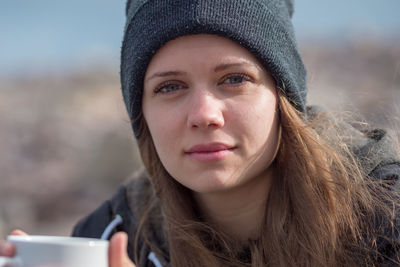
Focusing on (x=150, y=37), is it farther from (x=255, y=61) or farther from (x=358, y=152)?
(x=358, y=152)

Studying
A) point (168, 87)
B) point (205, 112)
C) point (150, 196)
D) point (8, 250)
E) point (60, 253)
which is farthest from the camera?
point (150, 196)

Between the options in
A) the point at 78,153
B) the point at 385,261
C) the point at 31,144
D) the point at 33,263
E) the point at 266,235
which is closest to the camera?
the point at 33,263

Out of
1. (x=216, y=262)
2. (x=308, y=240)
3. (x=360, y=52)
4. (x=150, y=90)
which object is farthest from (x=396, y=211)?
(x=360, y=52)

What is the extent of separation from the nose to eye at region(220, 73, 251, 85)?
0.40 ft

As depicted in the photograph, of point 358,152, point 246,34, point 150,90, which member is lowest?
point 358,152

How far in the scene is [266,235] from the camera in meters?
2.42

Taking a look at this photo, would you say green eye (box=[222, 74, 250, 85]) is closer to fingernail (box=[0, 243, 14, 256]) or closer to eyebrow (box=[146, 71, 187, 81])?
eyebrow (box=[146, 71, 187, 81])

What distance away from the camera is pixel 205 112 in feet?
7.10

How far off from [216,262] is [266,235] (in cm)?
31

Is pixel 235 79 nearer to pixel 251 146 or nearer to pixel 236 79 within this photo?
pixel 236 79

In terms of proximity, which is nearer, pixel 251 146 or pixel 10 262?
pixel 10 262

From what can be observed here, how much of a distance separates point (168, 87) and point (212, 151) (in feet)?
1.45

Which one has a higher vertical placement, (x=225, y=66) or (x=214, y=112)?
(x=225, y=66)

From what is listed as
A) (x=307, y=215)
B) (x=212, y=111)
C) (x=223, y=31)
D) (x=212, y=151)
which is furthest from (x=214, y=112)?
(x=307, y=215)
